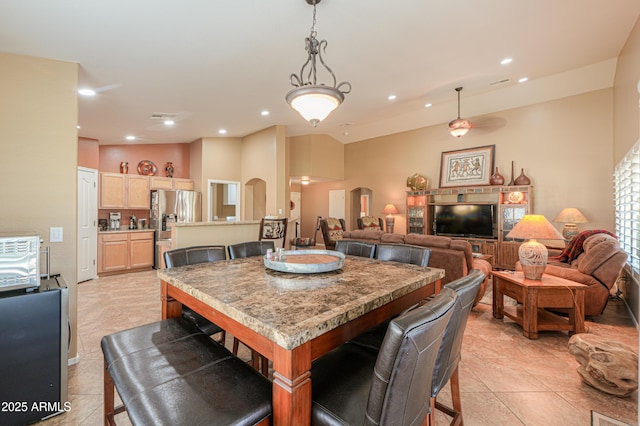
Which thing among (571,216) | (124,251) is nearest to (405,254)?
(571,216)

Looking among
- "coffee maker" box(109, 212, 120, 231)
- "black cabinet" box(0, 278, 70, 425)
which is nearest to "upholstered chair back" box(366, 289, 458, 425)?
"black cabinet" box(0, 278, 70, 425)

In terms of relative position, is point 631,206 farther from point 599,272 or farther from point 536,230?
point 536,230

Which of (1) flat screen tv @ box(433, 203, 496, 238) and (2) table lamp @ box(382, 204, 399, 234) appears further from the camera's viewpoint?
(2) table lamp @ box(382, 204, 399, 234)

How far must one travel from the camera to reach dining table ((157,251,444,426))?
0.93 meters

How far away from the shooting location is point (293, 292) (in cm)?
134

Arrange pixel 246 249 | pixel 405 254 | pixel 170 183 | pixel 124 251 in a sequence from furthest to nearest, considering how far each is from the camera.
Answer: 1. pixel 170 183
2. pixel 124 251
3. pixel 246 249
4. pixel 405 254

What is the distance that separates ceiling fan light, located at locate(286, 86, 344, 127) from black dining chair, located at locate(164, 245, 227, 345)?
1.36m

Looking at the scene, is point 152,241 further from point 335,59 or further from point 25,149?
point 335,59

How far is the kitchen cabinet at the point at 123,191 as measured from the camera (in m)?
5.73

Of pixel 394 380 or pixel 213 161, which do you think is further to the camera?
pixel 213 161

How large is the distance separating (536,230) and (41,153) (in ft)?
15.6

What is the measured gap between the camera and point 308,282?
153 cm

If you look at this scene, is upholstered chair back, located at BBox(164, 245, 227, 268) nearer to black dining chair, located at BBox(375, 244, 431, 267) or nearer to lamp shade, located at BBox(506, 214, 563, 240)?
black dining chair, located at BBox(375, 244, 431, 267)

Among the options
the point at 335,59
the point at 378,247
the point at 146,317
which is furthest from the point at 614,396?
Result: the point at 146,317
